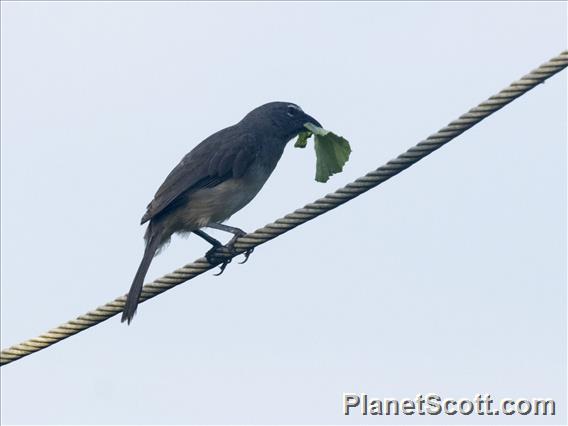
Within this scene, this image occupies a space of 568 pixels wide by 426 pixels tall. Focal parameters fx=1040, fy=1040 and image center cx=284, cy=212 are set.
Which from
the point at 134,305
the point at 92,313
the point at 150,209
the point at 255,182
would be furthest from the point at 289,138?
the point at 92,313

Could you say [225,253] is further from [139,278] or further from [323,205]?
[323,205]

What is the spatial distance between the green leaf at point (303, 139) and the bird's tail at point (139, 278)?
1.91 metres

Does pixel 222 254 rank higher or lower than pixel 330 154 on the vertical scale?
lower

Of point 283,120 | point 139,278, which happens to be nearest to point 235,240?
point 139,278

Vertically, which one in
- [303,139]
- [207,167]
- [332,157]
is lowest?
[332,157]

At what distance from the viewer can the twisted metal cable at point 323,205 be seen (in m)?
6.72

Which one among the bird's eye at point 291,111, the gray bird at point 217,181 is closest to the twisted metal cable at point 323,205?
the gray bird at point 217,181

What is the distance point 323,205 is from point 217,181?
10.5 ft

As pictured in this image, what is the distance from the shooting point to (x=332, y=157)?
31.2 feet

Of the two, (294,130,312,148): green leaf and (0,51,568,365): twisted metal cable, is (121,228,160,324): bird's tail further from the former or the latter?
(294,130,312,148): green leaf

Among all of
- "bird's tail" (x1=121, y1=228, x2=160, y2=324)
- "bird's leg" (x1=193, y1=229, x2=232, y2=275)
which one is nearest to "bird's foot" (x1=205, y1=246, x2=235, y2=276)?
"bird's leg" (x1=193, y1=229, x2=232, y2=275)

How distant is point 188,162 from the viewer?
10852 millimetres

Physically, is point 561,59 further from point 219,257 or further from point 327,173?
point 219,257

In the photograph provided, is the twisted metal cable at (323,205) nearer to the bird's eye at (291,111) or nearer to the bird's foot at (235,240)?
the bird's foot at (235,240)
